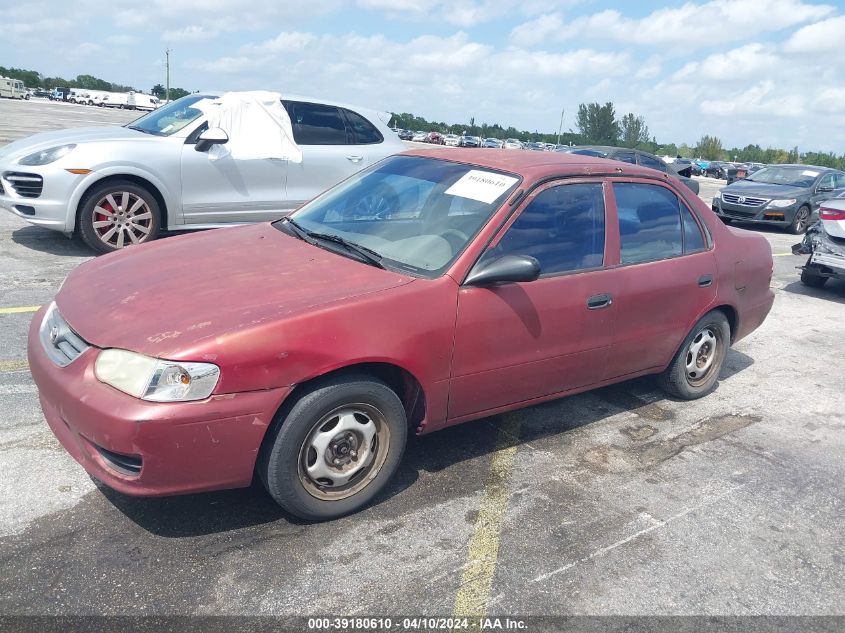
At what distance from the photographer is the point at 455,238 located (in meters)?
3.64

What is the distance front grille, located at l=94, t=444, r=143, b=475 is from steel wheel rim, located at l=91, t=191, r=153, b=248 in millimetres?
5140

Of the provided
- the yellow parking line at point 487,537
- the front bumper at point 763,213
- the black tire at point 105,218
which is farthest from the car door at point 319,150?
the front bumper at point 763,213

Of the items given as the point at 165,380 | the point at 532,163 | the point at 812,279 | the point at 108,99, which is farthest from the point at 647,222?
the point at 108,99

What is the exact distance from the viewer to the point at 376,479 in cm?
332

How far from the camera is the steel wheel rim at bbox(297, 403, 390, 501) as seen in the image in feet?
10.1

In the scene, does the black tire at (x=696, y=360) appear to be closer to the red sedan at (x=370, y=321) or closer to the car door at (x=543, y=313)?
the red sedan at (x=370, y=321)

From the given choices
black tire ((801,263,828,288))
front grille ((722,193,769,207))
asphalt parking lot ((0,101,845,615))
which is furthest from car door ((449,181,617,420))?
front grille ((722,193,769,207))

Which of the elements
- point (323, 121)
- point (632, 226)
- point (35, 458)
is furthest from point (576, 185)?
point (323, 121)

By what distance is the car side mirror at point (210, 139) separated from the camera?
24.4ft

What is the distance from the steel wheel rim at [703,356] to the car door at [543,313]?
3.45ft

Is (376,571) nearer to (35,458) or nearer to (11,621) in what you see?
(11,621)

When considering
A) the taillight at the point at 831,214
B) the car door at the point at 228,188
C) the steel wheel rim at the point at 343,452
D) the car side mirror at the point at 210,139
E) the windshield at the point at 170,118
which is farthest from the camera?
the taillight at the point at 831,214

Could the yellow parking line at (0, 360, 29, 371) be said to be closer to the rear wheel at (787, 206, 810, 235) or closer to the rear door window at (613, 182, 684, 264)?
the rear door window at (613, 182, 684, 264)

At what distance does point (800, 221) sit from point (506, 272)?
1418 cm
